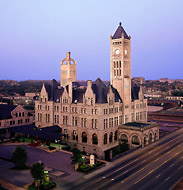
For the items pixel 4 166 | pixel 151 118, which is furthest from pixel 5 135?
pixel 151 118

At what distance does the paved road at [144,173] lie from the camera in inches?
1777

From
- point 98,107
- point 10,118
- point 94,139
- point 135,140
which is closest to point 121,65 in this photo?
point 98,107

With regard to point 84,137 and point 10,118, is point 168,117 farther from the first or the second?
point 10,118

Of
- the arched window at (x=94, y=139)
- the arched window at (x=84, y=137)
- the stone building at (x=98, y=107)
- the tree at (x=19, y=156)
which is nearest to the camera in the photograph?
the tree at (x=19, y=156)

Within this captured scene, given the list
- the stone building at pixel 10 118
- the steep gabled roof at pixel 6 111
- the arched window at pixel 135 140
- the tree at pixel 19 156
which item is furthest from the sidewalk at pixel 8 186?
the steep gabled roof at pixel 6 111

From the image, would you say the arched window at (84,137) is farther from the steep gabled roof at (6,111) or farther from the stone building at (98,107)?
the steep gabled roof at (6,111)

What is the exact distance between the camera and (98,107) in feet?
228

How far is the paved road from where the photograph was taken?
45125 millimetres

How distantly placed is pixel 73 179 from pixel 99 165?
9.98 metres

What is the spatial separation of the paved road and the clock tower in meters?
20.0

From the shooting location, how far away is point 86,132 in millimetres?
72875

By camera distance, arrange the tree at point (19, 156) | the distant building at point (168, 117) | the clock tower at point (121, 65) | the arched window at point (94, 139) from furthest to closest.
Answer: the distant building at point (168, 117), the clock tower at point (121, 65), the arched window at point (94, 139), the tree at point (19, 156)

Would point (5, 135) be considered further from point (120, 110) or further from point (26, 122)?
point (120, 110)

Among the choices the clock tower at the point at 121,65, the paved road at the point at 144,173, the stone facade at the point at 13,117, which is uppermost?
the clock tower at the point at 121,65
